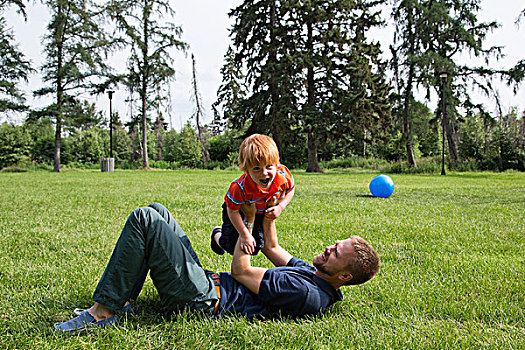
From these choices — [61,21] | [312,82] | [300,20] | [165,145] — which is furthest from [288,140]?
[165,145]

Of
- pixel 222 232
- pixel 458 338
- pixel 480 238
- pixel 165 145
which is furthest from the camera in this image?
pixel 165 145

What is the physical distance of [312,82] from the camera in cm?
2606

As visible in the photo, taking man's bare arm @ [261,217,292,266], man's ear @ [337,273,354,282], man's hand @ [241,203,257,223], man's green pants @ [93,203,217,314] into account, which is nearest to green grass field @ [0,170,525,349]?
man's green pants @ [93,203,217,314]

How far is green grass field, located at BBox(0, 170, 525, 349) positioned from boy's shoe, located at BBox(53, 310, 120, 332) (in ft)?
0.21

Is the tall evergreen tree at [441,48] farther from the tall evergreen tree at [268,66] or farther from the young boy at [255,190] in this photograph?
the young boy at [255,190]

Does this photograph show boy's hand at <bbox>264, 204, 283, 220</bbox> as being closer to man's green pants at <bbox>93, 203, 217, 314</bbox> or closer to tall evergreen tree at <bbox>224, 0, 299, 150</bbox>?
man's green pants at <bbox>93, 203, 217, 314</bbox>

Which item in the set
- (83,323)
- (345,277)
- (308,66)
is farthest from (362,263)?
(308,66)

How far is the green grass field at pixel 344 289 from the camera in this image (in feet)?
7.00

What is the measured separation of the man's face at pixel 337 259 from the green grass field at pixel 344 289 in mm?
337

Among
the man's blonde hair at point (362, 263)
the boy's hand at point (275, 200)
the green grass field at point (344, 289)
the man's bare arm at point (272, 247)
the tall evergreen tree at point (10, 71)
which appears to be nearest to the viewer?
the green grass field at point (344, 289)

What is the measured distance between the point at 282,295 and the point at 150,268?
0.87 metres

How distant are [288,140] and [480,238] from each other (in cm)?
2076

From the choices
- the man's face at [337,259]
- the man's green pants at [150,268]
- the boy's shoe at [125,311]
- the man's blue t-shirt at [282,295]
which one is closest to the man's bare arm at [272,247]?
the man's blue t-shirt at [282,295]

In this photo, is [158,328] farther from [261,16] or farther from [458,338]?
[261,16]
